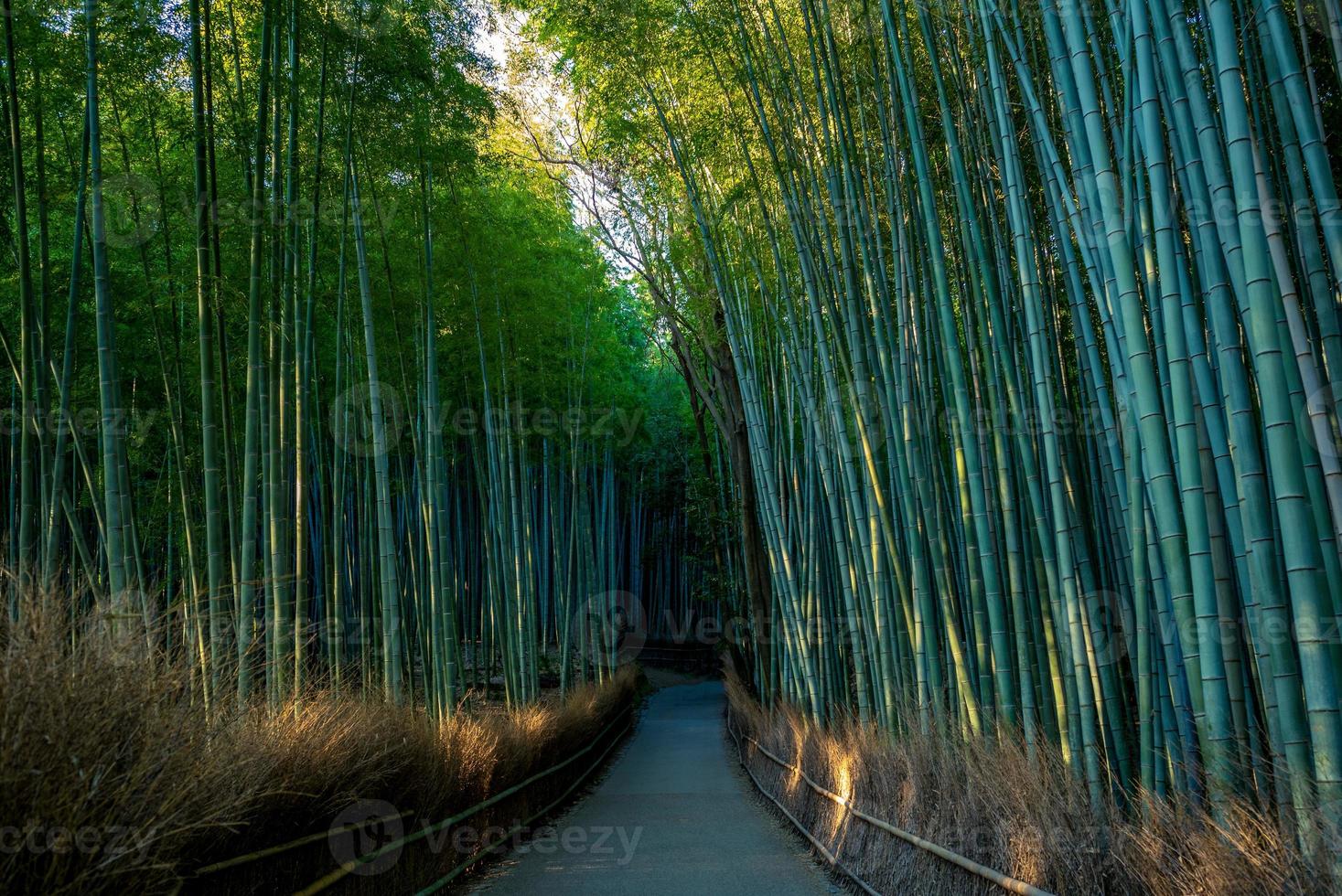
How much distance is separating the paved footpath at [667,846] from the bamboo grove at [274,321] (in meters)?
0.99

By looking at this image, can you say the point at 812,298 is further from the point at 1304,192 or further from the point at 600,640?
the point at 600,640

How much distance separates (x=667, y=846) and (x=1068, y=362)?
9.07 ft

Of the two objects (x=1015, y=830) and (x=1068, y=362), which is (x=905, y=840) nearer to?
(x=1015, y=830)

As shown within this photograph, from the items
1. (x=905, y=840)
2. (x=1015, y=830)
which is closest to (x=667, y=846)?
(x=905, y=840)

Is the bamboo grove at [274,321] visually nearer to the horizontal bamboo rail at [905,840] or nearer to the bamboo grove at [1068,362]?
the bamboo grove at [1068,362]

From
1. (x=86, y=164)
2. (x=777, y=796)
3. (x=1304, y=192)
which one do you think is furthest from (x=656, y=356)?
(x=1304, y=192)

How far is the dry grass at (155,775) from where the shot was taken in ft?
4.96

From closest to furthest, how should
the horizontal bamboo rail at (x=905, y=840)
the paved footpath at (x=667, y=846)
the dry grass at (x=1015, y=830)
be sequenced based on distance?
the dry grass at (x=1015, y=830) < the horizontal bamboo rail at (x=905, y=840) < the paved footpath at (x=667, y=846)

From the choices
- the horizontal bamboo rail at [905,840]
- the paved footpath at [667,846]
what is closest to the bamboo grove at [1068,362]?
the horizontal bamboo rail at [905,840]

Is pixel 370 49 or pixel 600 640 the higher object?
pixel 370 49

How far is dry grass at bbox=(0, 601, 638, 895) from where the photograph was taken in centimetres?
151

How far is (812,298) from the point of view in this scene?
14.0 ft

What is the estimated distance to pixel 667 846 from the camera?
182 inches

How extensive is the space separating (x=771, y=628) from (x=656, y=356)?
884 cm
